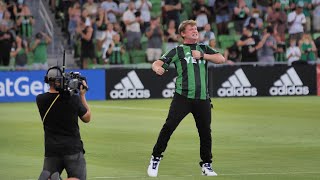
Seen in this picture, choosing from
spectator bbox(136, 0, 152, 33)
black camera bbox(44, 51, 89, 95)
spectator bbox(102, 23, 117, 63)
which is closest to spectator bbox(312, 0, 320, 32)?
spectator bbox(136, 0, 152, 33)

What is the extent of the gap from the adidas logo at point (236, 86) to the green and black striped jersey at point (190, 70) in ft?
63.1

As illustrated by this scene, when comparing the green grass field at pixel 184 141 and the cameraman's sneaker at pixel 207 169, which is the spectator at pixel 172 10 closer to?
the green grass field at pixel 184 141

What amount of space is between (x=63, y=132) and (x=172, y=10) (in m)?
25.4

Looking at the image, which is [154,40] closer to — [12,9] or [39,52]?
[39,52]

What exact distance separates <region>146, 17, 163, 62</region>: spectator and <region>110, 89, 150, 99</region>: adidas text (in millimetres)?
1750

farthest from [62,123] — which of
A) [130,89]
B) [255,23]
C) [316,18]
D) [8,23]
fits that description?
[316,18]

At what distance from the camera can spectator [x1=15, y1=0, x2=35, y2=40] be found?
34594 millimetres

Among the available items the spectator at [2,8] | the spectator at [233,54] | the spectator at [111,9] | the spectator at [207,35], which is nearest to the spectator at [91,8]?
the spectator at [111,9]

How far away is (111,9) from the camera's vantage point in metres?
35.3

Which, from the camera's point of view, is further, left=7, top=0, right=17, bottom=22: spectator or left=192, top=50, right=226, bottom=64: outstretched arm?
left=7, top=0, right=17, bottom=22: spectator

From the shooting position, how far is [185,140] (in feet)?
67.1

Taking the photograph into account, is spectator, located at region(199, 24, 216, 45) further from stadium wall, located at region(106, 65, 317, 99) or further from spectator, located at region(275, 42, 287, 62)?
spectator, located at region(275, 42, 287, 62)

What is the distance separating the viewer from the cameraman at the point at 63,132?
1096 centimetres

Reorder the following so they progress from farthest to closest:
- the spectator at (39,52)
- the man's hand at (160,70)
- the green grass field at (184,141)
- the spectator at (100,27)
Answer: the spectator at (100,27), the spectator at (39,52), the green grass field at (184,141), the man's hand at (160,70)
